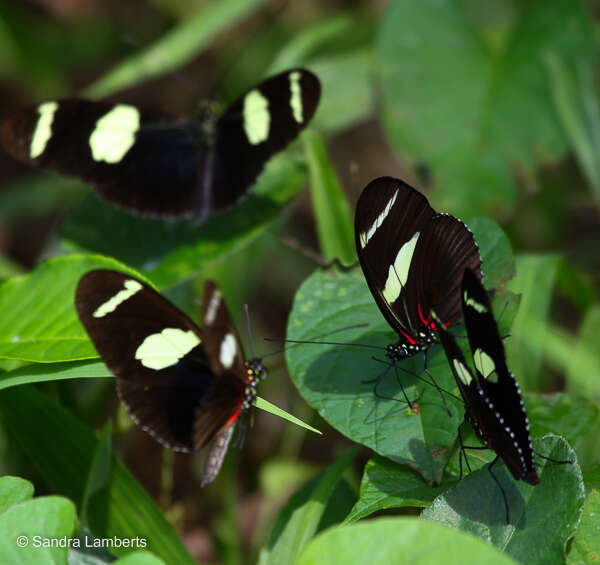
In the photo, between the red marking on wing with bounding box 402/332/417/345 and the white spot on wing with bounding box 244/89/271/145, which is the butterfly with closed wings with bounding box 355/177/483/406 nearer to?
the red marking on wing with bounding box 402/332/417/345

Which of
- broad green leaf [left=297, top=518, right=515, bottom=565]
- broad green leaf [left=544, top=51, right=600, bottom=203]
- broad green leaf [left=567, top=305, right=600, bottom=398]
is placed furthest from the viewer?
broad green leaf [left=544, top=51, right=600, bottom=203]

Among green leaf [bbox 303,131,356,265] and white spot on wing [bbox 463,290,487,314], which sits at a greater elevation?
green leaf [bbox 303,131,356,265]

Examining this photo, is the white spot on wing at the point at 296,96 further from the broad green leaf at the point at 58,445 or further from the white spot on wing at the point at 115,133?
the broad green leaf at the point at 58,445

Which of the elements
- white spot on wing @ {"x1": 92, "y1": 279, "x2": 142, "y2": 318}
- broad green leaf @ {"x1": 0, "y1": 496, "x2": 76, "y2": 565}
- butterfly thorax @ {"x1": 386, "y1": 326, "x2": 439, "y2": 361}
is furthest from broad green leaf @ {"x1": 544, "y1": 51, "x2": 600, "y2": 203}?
broad green leaf @ {"x1": 0, "y1": 496, "x2": 76, "y2": 565}

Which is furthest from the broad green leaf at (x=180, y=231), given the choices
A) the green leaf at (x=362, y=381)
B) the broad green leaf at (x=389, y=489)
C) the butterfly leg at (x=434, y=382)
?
the broad green leaf at (x=389, y=489)

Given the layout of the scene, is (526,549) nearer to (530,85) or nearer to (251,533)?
(251,533)

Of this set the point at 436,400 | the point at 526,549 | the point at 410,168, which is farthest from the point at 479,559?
the point at 410,168

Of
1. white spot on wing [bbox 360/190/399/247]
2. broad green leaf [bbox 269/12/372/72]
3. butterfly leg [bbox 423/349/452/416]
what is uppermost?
broad green leaf [bbox 269/12/372/72]
